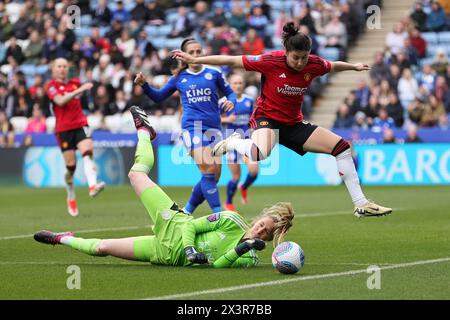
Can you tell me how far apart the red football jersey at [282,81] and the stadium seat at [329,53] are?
671 inches

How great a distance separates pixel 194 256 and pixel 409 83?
18780 mm

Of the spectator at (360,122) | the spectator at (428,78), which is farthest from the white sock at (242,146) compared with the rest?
the spectator at (428,78)

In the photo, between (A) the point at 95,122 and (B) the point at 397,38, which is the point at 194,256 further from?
(B) the point at 397,38

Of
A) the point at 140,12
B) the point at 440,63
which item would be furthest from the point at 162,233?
the point at 140,12

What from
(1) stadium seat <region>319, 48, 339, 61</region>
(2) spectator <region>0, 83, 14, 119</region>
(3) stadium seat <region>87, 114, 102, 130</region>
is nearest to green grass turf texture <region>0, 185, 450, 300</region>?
(3) stadium seat <region>87, 114, 102, 130</region>

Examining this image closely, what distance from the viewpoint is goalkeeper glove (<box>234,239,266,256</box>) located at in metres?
9.45

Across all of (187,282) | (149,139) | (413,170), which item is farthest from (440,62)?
(187,282)

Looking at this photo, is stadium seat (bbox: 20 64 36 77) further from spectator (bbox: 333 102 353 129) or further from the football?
the football

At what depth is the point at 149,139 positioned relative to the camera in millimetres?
11352
